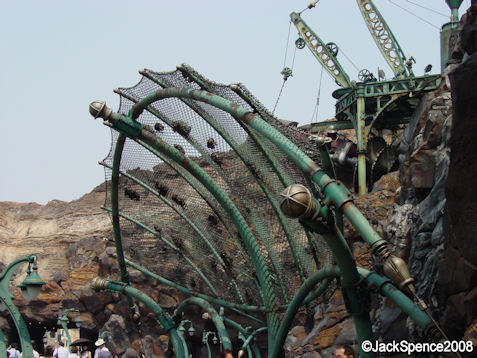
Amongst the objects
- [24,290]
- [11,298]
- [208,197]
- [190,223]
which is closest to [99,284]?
[190,223]

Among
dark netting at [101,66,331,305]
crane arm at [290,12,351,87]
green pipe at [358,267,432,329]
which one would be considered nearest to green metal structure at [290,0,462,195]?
crane arm at [290,12,351,87]

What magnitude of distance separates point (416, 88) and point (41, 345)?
30970mm

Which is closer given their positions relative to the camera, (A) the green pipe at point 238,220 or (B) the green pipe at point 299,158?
(B) the green pipe at point 299,158

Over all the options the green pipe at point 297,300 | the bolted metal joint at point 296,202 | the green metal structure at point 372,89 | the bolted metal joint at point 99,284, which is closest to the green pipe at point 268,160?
the green pipe at point 297,300

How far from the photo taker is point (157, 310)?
630 inches

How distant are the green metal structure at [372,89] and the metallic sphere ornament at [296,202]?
62.9 ft

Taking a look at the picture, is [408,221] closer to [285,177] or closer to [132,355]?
[285,177]

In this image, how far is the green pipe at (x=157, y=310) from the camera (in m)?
15.8

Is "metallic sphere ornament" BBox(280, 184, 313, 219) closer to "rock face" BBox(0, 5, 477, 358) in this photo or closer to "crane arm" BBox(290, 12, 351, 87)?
"rock face" BBox(0, 5, 477, 358)

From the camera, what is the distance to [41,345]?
4606cm

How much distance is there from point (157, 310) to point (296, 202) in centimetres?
910

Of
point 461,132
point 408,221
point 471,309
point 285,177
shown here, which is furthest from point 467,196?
point 408,221

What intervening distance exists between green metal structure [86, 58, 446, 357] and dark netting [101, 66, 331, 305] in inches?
1.1

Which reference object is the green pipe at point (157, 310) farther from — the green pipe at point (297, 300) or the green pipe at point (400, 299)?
the green pipe at point (400, 299)
